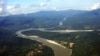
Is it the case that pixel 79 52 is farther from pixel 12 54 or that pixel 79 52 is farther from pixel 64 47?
pixel 12 54

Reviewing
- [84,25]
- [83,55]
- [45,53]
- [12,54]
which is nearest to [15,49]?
[12,54]

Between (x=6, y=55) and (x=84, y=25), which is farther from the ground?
(x=6, y=55)

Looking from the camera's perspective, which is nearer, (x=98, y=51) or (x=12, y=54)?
(x=98, y=51)

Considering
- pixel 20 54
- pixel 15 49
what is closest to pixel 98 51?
pixel 20 54

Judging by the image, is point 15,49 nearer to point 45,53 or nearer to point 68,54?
point 45,53

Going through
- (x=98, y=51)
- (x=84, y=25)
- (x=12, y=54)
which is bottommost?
(x=84, y=25)

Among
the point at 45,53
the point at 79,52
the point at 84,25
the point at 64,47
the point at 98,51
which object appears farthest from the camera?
the point at 84,25

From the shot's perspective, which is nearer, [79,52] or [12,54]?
[79,52]

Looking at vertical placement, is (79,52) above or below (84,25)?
above

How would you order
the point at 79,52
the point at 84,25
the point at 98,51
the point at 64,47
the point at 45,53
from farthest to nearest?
the point at 84,25
the point at 64,47
the point at 45,53
the point at 79,52
the point at 98,51
